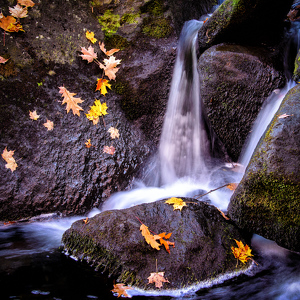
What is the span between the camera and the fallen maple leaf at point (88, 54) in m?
3.61

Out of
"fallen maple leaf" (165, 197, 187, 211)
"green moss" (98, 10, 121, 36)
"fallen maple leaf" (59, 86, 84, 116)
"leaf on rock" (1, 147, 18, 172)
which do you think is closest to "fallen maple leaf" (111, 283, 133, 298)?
"fallen maple leaf" (165, 197, 187, 211)

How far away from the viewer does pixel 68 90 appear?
3.39 meters

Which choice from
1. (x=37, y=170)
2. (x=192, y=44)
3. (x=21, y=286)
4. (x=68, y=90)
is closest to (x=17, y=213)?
(x=37, y=170)

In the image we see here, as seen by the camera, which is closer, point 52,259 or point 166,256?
point 166,256

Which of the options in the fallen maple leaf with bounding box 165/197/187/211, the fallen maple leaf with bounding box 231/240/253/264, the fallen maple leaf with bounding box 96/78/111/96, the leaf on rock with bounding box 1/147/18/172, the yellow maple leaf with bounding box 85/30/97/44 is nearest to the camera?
the fallen maple leaf with bounding box 231/240/253/264

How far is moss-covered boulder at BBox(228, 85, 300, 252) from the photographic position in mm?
1968

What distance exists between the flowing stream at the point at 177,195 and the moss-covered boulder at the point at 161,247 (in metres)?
0.10

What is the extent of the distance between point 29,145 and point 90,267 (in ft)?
5.92

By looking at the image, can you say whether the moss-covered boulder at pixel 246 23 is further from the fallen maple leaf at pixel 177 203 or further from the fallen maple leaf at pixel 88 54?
the fallen maple leaf at pixel 177 203

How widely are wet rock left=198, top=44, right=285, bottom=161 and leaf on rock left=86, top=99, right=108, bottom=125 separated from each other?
5.09ft

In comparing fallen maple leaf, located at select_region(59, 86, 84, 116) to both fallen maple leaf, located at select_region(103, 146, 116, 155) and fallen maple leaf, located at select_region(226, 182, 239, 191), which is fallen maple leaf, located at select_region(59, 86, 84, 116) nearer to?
fallen maple leaf, located at select_region(103, 146, 116, 155)

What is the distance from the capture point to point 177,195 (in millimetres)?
3309

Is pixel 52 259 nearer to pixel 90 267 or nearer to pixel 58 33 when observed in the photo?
pixel 90 267

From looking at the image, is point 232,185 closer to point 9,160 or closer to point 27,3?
point 9,160
